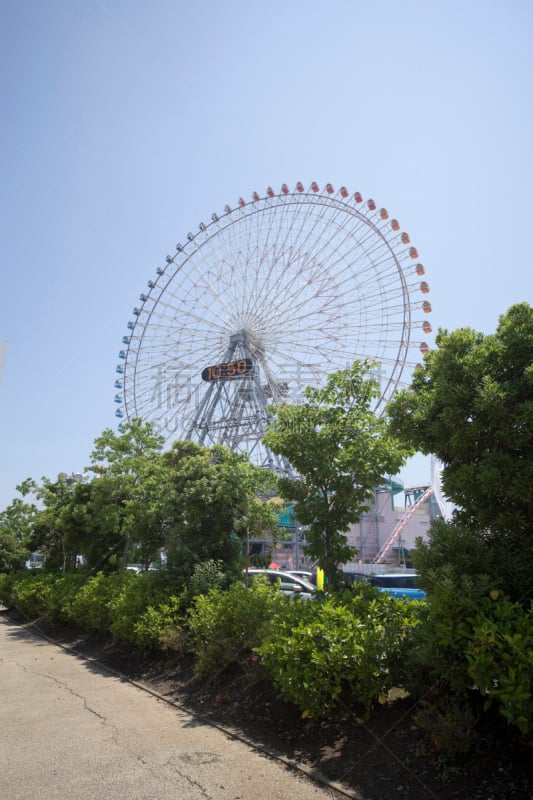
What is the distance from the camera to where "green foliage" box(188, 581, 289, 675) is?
21.6 feet

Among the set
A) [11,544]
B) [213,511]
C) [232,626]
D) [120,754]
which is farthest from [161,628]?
[11,544]

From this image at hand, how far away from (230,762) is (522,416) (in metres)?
3.88

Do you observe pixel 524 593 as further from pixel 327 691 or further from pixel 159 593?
pixel 159 593

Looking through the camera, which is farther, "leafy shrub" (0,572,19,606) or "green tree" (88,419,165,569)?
"leafy shrub" (0,572,19,606)

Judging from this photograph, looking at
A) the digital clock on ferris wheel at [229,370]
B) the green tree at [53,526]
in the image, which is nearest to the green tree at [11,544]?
the green tree at [53,526]

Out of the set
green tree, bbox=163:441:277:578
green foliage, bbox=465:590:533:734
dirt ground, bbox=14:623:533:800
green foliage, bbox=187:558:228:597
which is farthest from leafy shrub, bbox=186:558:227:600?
green foliage, bbox=465:590:533:734

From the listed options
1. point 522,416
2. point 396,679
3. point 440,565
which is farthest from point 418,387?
point 396,679

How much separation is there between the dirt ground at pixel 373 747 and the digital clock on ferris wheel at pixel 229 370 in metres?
22.6

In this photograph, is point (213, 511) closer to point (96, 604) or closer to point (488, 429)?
point (96, 604)

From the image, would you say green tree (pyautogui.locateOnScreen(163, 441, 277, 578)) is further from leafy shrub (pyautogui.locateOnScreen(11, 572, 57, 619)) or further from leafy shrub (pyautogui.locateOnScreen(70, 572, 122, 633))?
leafy shrub (pyautogui.locateOnScreen(11, 572, 57, 619))

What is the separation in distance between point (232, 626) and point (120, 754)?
7.12ft

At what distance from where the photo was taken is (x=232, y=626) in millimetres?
6848

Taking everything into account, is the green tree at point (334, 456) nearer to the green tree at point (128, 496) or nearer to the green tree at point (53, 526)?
the green tree at point (128, 496)

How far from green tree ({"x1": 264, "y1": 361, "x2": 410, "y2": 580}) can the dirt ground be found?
190 cm
